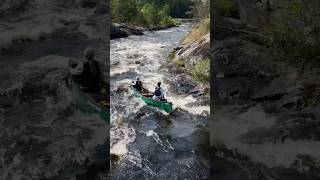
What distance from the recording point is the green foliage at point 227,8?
605 cm

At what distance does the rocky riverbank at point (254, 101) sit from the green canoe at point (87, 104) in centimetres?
141

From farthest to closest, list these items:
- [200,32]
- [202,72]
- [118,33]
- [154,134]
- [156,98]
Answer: [118,33]
[200,32]
[202,72]
[156,98]
[154,134]

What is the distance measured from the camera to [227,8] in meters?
6.07

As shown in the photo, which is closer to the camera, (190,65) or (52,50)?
(52,50)

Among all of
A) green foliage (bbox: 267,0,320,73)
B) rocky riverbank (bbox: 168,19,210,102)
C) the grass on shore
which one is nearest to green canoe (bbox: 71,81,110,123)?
green foliage (bbox: 267,0,320,73)

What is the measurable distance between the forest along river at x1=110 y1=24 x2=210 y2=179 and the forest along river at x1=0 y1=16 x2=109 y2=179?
3403 millimetres

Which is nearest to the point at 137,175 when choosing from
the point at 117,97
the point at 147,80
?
the point at 117,97

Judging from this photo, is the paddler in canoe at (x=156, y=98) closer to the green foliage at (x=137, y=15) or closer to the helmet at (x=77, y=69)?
the helmet at (x=77, y=69)

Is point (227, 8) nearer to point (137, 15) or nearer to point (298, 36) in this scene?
point (298, 36)

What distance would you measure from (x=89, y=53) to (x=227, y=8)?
1843 millimetres

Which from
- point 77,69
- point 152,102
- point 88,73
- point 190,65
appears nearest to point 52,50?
point 77,69

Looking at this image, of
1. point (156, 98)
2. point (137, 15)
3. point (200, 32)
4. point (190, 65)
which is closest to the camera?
point (156, 98)

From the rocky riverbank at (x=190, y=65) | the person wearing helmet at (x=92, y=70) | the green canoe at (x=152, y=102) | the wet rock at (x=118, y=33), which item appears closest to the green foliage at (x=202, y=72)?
the rocky riverbank at (x=190, y=65)

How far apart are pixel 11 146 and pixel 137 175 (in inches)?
154
